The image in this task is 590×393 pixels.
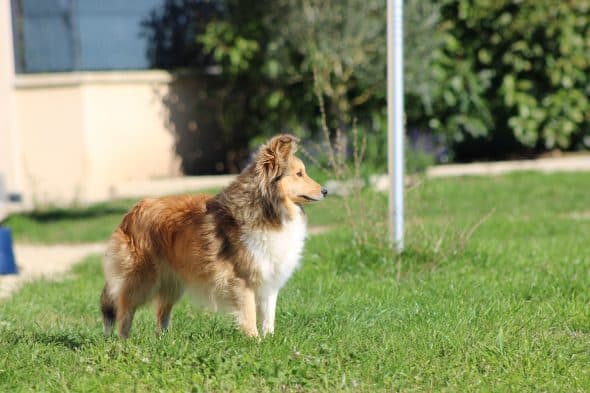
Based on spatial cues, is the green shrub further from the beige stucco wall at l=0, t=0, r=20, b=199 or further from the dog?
the dog

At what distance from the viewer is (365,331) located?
5.45 meters

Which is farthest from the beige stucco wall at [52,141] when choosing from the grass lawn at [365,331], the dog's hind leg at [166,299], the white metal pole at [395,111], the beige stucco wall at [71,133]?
the dog's hind leg at [166,299]

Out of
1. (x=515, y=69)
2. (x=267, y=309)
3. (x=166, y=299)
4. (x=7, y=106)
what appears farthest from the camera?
(x=515, y=69)

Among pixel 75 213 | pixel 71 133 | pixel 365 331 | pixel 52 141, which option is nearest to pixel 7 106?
pixel 52 141

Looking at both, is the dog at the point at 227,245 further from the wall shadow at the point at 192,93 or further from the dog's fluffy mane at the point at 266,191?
the wall shadow at the point at 192,93

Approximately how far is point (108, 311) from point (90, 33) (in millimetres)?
8895

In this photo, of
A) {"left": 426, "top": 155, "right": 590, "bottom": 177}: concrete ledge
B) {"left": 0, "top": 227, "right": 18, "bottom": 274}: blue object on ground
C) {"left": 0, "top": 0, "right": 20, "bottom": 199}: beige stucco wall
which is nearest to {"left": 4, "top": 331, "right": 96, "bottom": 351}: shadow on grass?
{"left": 0, "top": 227, "right": 18, "bottom": 274}: blue object on ground

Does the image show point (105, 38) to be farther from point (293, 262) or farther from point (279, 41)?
point (293, 262)

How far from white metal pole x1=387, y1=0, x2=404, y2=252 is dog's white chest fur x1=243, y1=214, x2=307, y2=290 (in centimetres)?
226

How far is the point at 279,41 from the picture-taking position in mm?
13328

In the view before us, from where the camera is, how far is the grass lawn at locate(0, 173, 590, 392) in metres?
4.73

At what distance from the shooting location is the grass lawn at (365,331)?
4734 mm

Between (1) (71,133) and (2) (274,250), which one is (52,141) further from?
(2) (274,250)

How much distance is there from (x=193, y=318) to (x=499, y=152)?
414 inches
